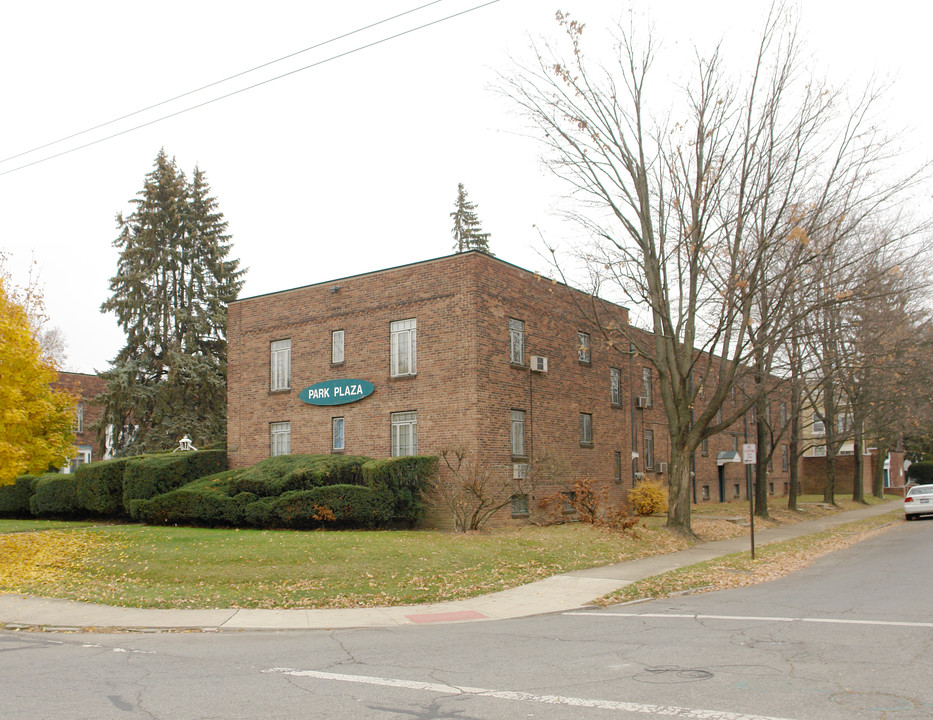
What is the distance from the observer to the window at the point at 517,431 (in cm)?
2350

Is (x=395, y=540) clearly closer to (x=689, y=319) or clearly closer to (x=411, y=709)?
(x=689, y=319)

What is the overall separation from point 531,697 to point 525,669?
115 cm

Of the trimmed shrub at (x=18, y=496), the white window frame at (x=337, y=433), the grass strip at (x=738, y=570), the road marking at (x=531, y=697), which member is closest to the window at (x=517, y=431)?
the white window frame at (x=337, y=433)

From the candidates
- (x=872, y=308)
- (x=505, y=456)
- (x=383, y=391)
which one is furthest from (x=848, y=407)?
(x=383, y=391)

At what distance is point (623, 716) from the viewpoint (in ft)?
19.6

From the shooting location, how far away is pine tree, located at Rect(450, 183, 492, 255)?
58062 mm

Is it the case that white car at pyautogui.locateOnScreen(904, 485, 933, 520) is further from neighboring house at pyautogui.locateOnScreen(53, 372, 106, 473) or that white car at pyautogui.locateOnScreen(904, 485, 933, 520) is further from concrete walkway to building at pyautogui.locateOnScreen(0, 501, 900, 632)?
neighboring house at pyautogui.locateOnScreen(53, 372, 106, 473)

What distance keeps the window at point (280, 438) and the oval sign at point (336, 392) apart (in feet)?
4.30

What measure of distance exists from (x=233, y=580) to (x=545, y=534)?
28.6 feet

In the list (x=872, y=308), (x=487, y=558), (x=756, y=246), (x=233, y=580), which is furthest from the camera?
(x=872, y=308)

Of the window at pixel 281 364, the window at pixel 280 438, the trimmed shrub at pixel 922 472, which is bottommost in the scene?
the trimmed shrub at pixel 922 472

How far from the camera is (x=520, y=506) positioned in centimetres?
2334

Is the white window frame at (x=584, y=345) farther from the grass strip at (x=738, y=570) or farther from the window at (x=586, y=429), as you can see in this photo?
the grass strip at (x=738, y=570)

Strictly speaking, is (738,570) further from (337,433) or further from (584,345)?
(337,433)
